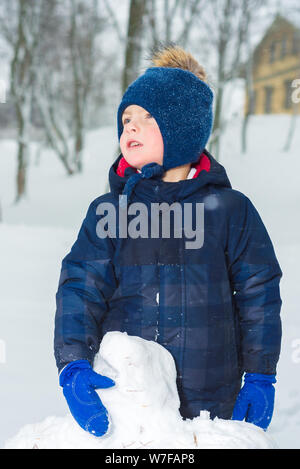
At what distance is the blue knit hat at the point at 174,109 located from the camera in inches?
65.8

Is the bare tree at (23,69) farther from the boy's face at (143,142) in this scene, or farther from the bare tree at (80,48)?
the boy's face at (143,142)

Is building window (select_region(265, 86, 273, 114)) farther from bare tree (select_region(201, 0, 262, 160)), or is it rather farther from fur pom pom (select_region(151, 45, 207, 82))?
fur pom pom (select_region(151, 45, 207, 82))

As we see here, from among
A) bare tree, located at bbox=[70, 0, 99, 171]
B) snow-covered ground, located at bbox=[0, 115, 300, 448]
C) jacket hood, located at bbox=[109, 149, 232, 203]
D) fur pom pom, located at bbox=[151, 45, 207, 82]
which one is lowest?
snow-covered ground, located at bbox=[0, 115, 300, 448]

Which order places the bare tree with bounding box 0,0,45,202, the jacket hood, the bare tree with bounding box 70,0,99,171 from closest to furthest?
the jacket hood < the bare tree with bounding box 0,0,45,202 < the bare tree with bounding box 70,0,99,171

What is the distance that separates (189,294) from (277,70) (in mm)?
24867

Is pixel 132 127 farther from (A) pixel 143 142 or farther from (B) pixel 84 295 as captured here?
(B) pixel 84 295

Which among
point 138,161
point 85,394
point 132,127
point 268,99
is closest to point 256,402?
point 85,394

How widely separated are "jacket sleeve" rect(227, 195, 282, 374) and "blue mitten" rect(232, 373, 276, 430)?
0.03 meters

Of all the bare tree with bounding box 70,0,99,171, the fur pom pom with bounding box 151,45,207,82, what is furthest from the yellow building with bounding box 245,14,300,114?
the fur pom pom with bounding box 151,45,207,82

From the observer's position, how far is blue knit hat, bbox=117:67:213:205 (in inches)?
65.8

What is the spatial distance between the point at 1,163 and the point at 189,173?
78.1 feet

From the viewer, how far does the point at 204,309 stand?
1.57m

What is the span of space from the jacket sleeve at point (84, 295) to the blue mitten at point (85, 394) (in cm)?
Answer: 5
